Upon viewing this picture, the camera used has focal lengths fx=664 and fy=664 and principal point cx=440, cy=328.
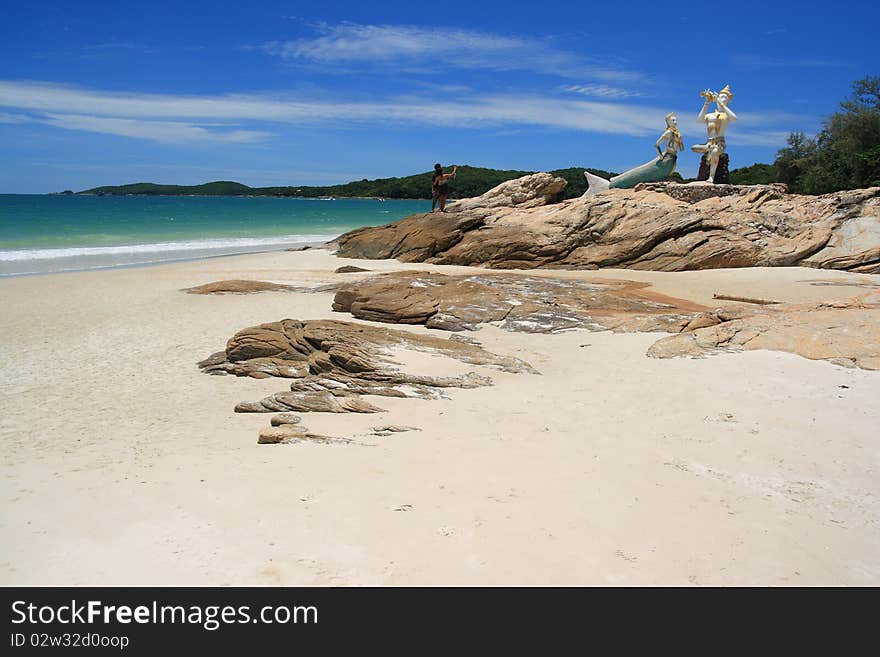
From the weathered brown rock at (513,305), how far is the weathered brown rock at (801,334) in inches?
40.9

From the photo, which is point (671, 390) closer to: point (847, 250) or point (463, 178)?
point (847, 250)

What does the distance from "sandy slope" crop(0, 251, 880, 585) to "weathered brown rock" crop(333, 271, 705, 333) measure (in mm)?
1716

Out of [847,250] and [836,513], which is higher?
[847,250]

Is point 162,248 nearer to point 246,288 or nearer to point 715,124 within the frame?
point 246,288

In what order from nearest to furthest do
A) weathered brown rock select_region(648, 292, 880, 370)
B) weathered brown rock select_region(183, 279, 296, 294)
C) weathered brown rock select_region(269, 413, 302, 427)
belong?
1. weathered brown rock select_region(269, 413, 302, 427)
2. weathered brown rock select_region(648, 292, 880, 370)
3. weathered brown rock select_region(183, 279, 296, 294)

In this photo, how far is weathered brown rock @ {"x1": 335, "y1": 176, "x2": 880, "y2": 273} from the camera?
1777 cm

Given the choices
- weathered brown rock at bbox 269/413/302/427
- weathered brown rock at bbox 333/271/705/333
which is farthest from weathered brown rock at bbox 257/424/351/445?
weathered brown rock at bbox 333/271/705/333

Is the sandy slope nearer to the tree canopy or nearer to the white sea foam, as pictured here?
the white sea foam

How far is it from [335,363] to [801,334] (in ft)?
19.0

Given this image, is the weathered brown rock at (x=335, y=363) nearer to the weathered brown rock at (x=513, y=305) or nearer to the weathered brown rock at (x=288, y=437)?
the weathered brown rock at (x=288, y=437)
